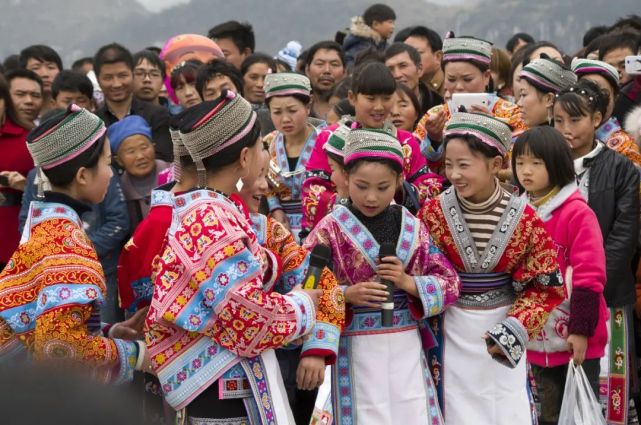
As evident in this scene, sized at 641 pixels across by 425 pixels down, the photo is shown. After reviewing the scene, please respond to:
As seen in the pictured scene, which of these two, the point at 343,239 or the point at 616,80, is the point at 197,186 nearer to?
the point at 343,239

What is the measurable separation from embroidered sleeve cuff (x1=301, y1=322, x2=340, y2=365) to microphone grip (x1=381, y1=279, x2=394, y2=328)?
0.25m

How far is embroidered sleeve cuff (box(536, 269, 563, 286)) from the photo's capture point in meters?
3.85

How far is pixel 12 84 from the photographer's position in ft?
22.5

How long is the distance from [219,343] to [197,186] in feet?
1.68

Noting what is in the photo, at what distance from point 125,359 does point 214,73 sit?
323 centimetres

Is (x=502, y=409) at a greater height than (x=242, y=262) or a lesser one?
lesser

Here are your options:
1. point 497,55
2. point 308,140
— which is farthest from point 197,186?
point 497,55

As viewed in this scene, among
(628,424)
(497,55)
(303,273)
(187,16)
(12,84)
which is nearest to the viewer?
(303,273)

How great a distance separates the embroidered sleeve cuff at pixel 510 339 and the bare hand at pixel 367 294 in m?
0.45

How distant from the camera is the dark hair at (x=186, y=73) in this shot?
692cm

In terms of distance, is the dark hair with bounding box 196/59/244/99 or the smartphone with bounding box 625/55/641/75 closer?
the smartphone with bounding box 625/55/641/75

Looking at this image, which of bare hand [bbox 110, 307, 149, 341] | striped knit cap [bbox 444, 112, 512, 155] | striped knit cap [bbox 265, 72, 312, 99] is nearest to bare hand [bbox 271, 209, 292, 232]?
striped knit cap [bbox 265, 72, 312, 99]

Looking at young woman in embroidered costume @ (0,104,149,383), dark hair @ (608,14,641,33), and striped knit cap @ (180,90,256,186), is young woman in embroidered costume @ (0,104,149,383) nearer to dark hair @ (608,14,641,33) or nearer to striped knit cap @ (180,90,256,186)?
striped knit cap @ (180,90,256,186)

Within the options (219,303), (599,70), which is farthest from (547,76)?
(219,303)
